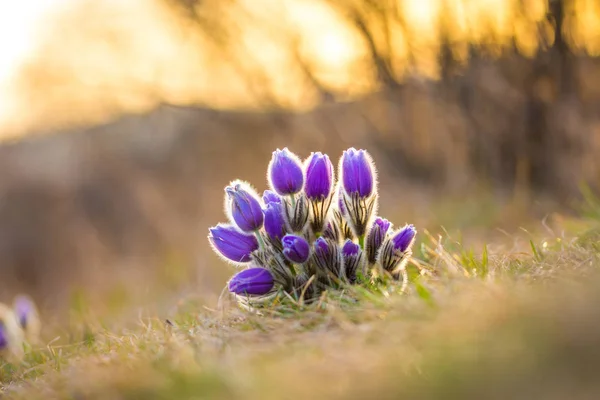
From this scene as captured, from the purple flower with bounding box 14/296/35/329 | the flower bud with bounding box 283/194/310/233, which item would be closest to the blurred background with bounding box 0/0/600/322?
the purple flower with bounding box 14/296/35/329

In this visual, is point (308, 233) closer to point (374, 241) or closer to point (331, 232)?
point (331, 232)

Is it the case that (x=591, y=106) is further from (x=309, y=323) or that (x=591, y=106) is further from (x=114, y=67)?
(x=114, y=67)

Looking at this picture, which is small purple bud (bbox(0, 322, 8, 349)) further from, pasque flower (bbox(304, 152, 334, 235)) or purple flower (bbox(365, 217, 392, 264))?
purple flower (bbox(365, 217, 392, 264))

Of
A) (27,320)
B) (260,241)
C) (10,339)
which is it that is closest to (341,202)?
(260,241)

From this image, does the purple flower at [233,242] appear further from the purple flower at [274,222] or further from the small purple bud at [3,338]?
the small purple bud at [3,338]

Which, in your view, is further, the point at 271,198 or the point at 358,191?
the point at 271,198

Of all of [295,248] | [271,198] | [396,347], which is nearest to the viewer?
[396,347]
